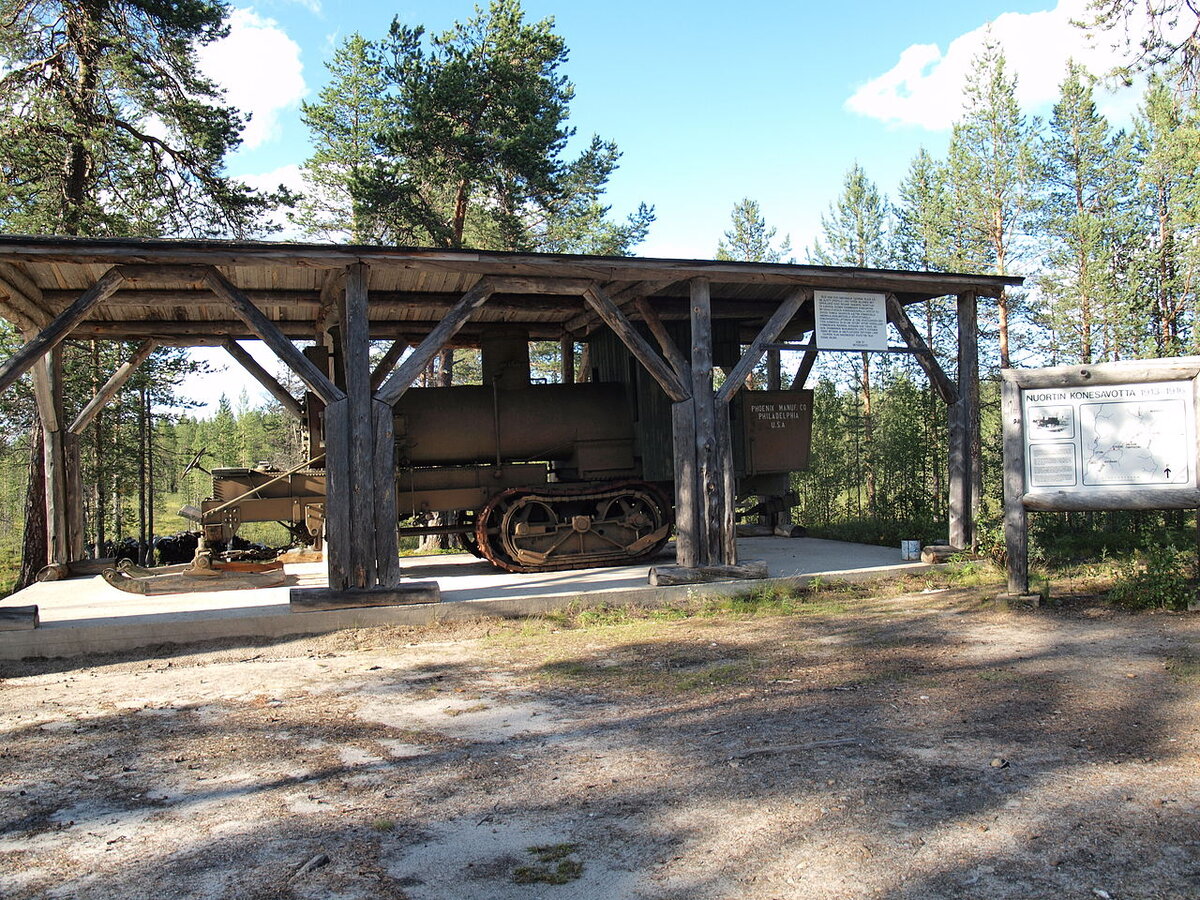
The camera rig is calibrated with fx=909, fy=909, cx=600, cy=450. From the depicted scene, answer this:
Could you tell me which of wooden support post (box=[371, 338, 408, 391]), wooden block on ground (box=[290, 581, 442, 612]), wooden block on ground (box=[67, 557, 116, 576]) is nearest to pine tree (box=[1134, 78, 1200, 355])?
wooden support post (box=[371, 338, 408, 391])

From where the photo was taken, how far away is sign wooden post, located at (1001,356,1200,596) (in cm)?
698

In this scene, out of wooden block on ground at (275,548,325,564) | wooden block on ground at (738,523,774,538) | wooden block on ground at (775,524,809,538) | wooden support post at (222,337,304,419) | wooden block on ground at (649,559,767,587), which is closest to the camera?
wooden block on ground at (649,559,767,587)

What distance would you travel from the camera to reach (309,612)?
25.5 feet

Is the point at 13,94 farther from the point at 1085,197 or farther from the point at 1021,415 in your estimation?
the point at 1085,197

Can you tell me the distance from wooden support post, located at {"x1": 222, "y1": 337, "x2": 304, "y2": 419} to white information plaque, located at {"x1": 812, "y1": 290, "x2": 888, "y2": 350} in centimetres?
596

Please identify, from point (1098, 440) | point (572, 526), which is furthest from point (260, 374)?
point (1098, 440)

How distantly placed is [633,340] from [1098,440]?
13.6ft

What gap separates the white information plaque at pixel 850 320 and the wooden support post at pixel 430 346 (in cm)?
356

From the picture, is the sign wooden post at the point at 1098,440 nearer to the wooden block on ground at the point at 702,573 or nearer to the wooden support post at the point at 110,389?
the wooden block on ground at the point at 702,573

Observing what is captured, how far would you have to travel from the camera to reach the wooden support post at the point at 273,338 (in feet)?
25.3

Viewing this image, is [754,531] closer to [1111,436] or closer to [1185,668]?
[1111,436]

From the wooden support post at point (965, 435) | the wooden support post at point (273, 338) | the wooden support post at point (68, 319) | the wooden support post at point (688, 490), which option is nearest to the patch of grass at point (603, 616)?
the wooden support post at point (688, 490)

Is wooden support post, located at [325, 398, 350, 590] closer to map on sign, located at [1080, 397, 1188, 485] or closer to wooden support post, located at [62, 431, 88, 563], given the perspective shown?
wooden support post, located at [62, 431, 88, 563]

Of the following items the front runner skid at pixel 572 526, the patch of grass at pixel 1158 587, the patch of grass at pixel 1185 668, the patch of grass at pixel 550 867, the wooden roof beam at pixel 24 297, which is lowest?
the patch of grass at pixel 550 867
